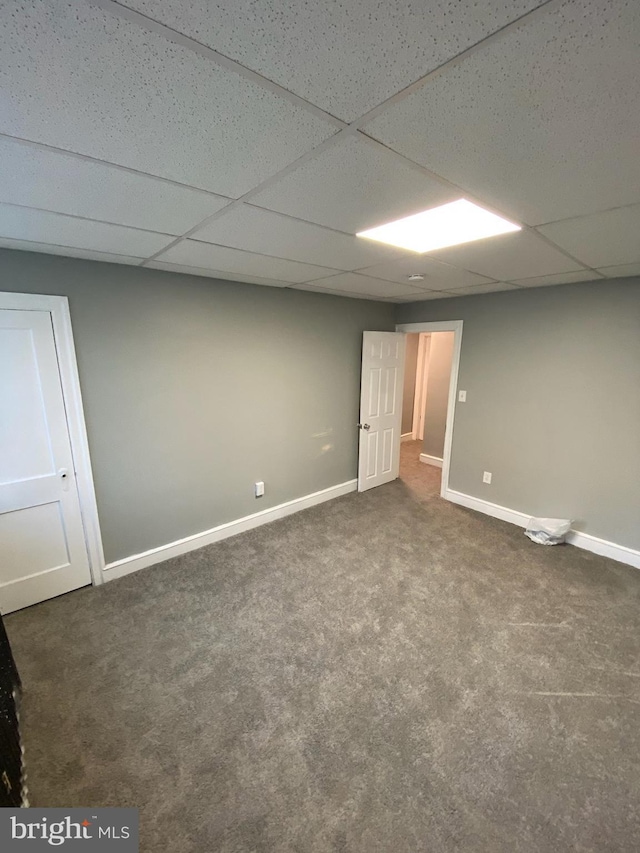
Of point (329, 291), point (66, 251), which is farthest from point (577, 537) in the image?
point (66, 251)

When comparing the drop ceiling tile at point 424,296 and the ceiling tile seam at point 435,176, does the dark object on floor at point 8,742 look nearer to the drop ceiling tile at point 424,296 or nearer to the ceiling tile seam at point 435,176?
the ceiling tile seam at point 435,176

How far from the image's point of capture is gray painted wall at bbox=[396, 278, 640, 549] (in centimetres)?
281

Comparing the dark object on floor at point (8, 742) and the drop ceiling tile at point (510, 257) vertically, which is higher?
the drop ceiling tile at point (510, 257)

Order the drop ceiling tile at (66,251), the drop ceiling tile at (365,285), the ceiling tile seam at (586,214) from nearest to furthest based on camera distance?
the ceiling tile seam at (586,214) → the drop ceiling tile at (66,251) → the drop ceiling tile at (365,285)

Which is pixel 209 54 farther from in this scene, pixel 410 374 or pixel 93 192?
pixel 410 374

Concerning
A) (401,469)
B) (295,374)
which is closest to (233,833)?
(295,374)

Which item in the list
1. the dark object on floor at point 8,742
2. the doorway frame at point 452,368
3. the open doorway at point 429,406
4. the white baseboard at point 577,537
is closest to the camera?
the dark object on floor at point 8,742

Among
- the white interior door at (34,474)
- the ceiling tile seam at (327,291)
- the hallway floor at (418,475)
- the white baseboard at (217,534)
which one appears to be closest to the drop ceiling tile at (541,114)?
the ceiling tile seam at (327,291)

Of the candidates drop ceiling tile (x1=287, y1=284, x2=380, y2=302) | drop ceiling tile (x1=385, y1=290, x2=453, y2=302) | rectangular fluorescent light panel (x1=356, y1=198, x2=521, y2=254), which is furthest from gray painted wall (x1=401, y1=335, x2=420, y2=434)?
rectangular fluorescent light panel (x1=356, y1=198, x2=521, y2=254)

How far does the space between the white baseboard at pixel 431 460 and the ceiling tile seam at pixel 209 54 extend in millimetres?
5006

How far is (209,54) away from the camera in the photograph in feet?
2.23

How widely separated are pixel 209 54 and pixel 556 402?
3.45 meters

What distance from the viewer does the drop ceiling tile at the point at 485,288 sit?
2.97 metres

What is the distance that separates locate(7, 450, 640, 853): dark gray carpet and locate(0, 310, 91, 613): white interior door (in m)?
0.21
